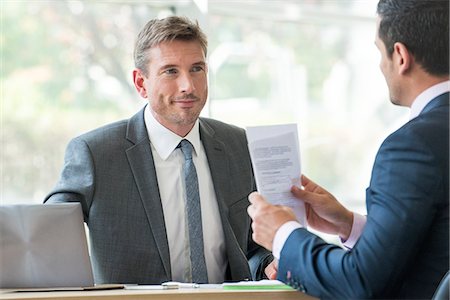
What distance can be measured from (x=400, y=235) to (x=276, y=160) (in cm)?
48

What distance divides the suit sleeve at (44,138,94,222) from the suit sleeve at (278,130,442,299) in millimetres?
1262

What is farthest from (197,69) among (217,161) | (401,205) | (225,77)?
(225,77)

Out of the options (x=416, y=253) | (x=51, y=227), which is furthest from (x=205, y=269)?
(x=416, y=253)

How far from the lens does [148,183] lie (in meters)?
3.33

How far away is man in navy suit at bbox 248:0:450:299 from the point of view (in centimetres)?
218

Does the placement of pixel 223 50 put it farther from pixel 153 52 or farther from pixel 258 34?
pixel 153 52

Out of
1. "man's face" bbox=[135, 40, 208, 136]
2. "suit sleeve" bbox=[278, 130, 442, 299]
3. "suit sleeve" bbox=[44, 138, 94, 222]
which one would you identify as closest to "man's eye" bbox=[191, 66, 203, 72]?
"man's face" bbox=[135, 40, 208, 136]

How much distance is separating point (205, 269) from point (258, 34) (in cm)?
294

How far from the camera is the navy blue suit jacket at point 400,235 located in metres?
2.17

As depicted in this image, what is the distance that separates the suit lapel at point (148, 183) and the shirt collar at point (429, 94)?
126 cm

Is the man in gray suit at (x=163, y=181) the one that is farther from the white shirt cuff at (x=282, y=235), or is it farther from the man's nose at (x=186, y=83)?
the white shirt cuff at (x=282, y=235)

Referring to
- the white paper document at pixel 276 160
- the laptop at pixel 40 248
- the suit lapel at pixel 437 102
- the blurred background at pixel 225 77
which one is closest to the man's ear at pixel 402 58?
the suit lapel at pixel 437 102

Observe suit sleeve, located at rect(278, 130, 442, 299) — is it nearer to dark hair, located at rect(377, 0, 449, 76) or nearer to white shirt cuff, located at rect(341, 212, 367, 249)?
dark hair, located at rect(377, 0, 449, 76)

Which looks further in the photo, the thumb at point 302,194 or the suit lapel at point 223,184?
the suit lapel at point 223,184
